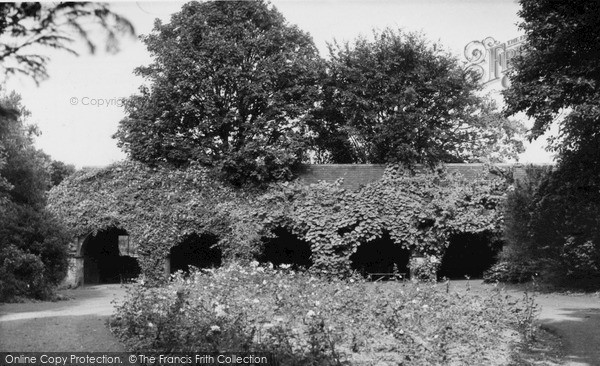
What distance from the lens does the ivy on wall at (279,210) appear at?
19.2m

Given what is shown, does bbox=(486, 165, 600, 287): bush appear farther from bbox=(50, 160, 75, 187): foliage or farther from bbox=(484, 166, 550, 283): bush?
bbox=(50, 160, 75, 187): foliage

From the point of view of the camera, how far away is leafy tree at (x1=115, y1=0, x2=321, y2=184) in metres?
21.3

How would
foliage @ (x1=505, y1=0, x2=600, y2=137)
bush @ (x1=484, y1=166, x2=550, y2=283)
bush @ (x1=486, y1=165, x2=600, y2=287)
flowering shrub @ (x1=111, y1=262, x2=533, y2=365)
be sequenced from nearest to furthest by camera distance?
flowering shrub @ (x1=111, y1=262, x2=533, y2=365), foliage @ (x1=505, y1=0, x2=600, y2=137), bush @ (x1=486, y1=165, x2=600, y2=287), bush @ (x1=484, y1=166, x2=550, y2=283)

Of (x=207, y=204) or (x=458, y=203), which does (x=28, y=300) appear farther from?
(x=458, y=203)

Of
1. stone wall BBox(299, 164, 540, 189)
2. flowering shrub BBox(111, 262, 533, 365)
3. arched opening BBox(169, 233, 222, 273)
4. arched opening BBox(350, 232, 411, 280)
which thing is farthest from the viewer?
arched opening BBox(169, 233, 222, 273)

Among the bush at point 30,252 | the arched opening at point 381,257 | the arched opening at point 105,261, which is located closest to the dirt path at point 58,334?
the bush at point 30,252

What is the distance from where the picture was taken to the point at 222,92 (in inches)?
915

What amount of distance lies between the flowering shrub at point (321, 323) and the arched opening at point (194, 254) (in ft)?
40.7

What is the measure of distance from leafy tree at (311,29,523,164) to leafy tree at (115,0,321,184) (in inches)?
175

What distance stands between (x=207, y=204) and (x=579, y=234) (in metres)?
11.3

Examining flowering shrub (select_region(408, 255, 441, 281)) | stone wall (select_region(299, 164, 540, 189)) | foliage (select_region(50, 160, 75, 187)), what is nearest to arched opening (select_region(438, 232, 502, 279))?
stone wall (select_region(299, 164, 540, 189))

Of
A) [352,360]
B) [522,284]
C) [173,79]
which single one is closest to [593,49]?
[352,360]

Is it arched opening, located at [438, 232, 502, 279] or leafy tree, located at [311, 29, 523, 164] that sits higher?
leafy tree, located at [311, 29, 523, 164]

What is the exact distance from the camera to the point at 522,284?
17875 millimetres
